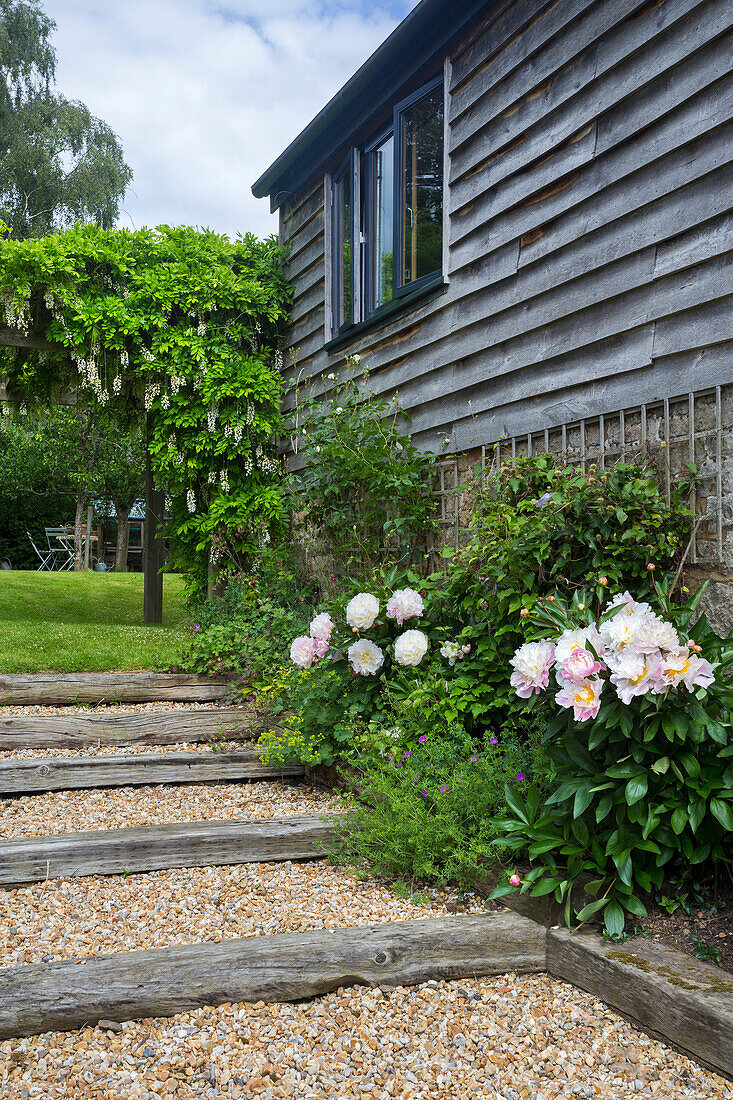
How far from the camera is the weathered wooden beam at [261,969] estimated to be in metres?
1.86

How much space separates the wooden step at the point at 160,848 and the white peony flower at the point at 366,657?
2.47ft

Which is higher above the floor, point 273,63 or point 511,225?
point 273,63

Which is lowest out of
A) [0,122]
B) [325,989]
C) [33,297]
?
[325,989]

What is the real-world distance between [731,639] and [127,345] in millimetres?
6023

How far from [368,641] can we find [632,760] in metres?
1.65

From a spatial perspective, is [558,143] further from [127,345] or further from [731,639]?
[127,345]

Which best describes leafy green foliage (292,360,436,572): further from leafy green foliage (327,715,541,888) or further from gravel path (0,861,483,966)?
gravel path (0,861,483,966)

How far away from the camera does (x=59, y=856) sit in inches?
109

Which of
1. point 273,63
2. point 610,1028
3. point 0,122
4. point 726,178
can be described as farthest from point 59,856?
point 273,63

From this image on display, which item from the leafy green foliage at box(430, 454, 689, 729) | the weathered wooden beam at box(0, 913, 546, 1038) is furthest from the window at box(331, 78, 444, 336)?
the weathered wooden beam at box(0, 913, 546, 1038)

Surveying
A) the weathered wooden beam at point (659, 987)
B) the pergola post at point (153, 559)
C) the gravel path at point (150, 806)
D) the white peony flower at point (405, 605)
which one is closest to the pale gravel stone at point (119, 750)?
the gravel path at point (150, 806)

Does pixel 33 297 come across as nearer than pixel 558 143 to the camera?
No

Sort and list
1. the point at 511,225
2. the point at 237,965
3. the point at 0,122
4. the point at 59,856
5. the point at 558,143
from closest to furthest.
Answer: the point at 237,965 < the point at 59,856 < the point at 558,143 < the point at 511,225 < the point at 0,122

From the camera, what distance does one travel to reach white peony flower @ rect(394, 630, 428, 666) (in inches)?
134
